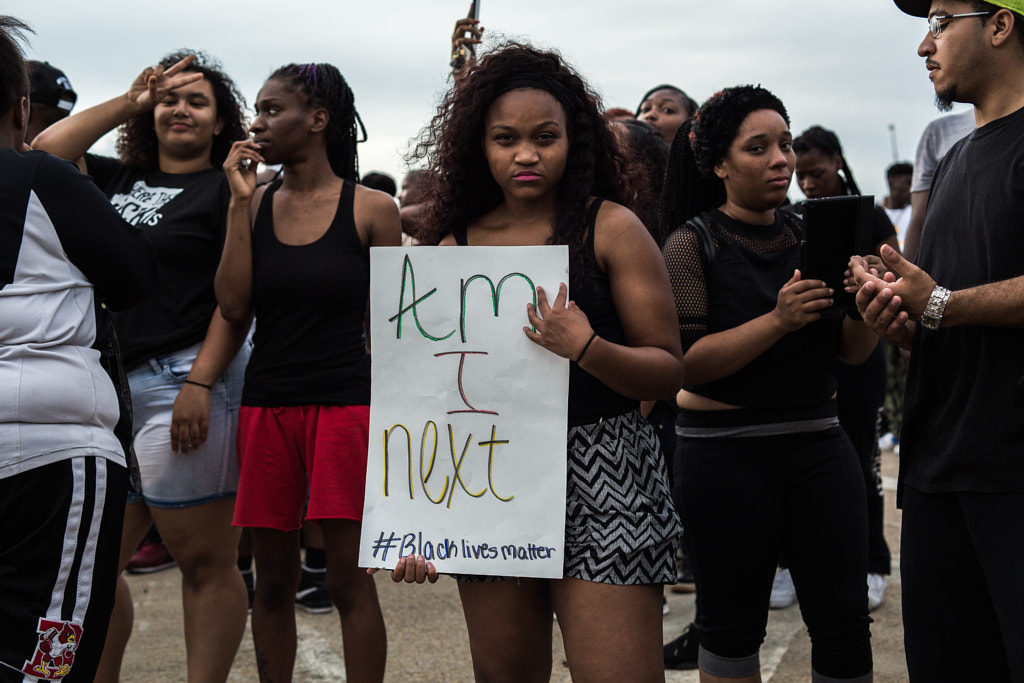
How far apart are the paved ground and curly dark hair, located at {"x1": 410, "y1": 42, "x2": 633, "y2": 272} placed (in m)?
2.22

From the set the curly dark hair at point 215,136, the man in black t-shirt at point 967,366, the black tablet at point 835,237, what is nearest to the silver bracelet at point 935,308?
the man in black t-shirt at point 967,366

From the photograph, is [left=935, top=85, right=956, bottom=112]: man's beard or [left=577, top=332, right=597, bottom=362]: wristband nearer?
[left=577, top=332, right=597, bottom=362]: wristband

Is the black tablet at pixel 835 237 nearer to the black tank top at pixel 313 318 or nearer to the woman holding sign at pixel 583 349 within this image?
the woman holding sign at pixel 583 349

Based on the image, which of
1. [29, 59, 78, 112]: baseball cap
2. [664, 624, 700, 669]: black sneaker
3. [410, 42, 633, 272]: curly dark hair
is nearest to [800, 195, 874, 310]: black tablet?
A: [410, 42, 633, 272]: curly dark hair

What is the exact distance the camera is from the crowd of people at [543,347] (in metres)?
2.15

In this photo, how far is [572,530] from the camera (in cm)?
215

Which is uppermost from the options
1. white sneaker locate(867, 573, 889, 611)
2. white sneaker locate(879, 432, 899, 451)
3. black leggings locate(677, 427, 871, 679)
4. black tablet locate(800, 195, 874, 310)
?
black tablet locate(800, 195, 874, 310)

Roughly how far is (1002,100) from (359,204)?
1.86m

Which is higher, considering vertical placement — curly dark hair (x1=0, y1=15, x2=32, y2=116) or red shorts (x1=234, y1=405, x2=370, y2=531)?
curly dark hair (x1=0, y1=15, x2=32, y2=116)

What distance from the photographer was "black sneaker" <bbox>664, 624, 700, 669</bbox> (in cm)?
397

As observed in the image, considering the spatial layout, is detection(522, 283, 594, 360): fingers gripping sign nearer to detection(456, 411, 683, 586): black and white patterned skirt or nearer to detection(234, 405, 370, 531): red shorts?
detection(456, 411, 683, 586): black and white patterned skirt

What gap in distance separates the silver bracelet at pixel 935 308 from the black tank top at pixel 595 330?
0.66 m

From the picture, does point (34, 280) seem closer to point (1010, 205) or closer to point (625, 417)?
point (625, 417)

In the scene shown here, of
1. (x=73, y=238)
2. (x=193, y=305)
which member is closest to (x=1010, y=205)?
(x=73, y=238)
